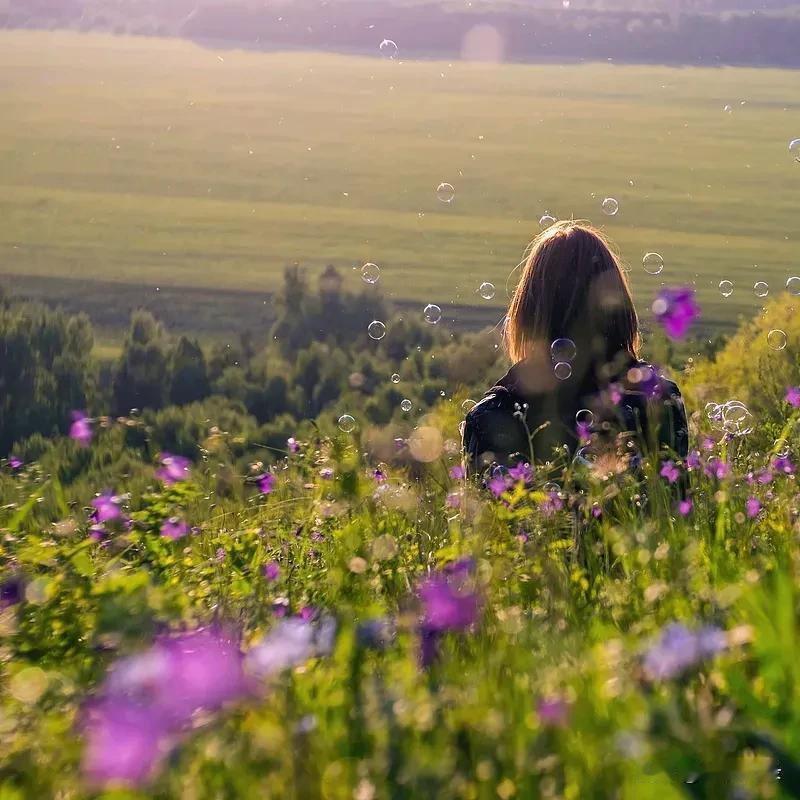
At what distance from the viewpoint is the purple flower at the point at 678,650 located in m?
1.23

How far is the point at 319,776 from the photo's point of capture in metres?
1.26

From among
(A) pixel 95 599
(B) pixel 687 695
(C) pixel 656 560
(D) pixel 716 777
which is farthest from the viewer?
(C) pixel 656 560

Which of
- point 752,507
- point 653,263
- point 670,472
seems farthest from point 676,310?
point 653,263

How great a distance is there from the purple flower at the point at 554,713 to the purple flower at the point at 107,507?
2.20 m

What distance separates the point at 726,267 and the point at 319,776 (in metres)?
193

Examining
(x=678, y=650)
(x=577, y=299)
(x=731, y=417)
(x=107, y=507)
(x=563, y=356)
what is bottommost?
(x=107, y=507)

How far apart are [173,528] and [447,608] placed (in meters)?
1.77

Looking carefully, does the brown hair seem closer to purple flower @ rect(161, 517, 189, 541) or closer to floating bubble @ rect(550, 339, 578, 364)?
floating bubble @ rect(550, 339, 578, 364)

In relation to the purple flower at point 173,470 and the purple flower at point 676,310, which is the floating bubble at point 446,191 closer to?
the purple flower at point 676,310

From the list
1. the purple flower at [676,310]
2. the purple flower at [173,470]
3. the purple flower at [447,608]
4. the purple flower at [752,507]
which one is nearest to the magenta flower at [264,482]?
the purple flower at [173,470]

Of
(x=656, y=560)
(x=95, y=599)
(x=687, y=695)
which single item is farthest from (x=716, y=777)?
(x=95, y=599)

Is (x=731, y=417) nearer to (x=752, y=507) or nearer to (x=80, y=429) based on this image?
(x=752, y=507)

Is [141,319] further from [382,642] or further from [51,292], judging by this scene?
[382,642]

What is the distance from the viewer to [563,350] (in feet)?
12.3
